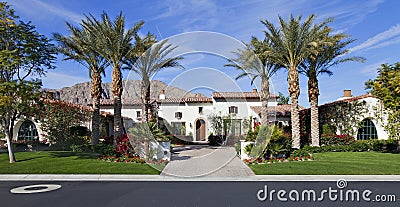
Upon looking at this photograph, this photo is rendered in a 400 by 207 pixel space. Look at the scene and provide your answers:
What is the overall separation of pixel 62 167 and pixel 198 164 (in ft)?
17.2

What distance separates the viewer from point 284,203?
7.18m

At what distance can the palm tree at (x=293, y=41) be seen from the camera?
1811cm

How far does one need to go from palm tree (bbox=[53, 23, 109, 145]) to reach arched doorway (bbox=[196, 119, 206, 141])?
11.5 m

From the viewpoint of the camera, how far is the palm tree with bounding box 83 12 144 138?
17.3 m

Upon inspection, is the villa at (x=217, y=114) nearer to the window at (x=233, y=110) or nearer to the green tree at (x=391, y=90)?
the window at (x=233, y=110)

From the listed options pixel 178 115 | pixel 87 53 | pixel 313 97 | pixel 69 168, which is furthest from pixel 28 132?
pixel 313 97

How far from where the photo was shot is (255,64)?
14.5m

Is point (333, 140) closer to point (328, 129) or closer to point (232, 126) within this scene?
point (328, 129)

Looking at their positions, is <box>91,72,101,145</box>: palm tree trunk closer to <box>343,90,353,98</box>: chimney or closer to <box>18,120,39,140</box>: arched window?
<box>18,120,39,140</box>: arched window

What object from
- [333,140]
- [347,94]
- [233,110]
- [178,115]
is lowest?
[333,140]

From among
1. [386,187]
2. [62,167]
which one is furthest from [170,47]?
[386,187]

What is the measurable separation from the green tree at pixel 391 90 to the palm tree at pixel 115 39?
13.8 m

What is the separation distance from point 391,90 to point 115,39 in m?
15.2

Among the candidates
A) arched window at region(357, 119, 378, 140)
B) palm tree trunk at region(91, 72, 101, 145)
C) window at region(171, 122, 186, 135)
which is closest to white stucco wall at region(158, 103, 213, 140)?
window at region(171, 122, 186, 135)
